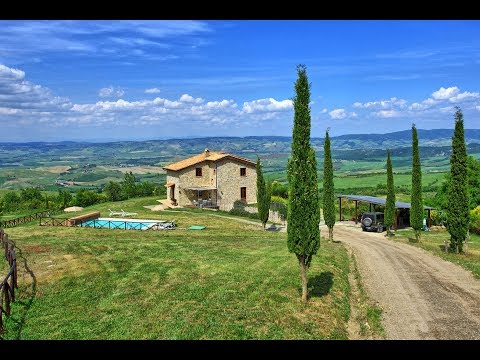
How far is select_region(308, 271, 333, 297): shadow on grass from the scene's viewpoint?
55.6 feet

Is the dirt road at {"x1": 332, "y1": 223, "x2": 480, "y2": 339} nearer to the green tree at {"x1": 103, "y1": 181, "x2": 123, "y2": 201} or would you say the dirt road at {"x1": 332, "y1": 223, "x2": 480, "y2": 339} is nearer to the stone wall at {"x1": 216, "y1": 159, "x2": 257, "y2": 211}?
the stone wall at {"x1": 216, "y1": 159, "x2": 257, "y2": 211}

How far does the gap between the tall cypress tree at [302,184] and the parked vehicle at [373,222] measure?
90.1ft

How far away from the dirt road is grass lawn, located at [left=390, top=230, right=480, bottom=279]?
26.4 inches

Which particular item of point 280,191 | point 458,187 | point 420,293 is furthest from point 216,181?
point 420,293

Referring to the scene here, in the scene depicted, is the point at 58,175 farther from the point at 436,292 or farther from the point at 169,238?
the point at 436,292

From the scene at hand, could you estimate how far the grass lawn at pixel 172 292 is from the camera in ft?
42.2

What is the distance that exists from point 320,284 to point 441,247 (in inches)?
659

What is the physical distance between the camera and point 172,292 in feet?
53.3

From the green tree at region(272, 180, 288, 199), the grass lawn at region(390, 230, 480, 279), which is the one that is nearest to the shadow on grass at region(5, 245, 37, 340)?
the grass lawn at region(390, 230, 480, 279)

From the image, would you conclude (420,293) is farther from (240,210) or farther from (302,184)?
(240,210)

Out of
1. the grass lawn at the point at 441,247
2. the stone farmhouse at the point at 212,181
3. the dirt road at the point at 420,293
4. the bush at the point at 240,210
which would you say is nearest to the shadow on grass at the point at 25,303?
the dirt road at the point at 420,293
